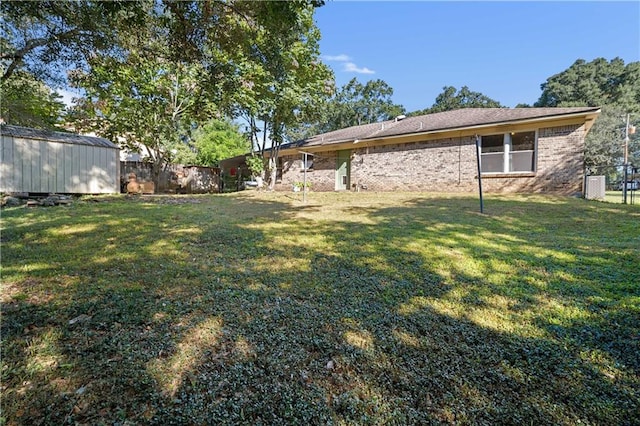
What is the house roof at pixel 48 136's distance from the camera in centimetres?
948

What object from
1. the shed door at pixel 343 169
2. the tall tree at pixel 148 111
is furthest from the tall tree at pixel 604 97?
the tall tree at pixel 148 111

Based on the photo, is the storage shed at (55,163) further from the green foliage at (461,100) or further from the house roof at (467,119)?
the green foliage at (461,100)

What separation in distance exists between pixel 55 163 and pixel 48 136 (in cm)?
90

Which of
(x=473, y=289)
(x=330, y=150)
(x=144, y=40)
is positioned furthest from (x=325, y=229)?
(x=330, y=150)

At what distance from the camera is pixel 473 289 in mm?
2734

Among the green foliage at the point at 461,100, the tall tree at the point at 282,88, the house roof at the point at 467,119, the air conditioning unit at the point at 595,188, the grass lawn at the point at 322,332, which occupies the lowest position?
the grass lawn at the point at 322,332

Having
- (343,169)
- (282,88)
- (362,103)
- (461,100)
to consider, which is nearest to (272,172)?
(343,169)

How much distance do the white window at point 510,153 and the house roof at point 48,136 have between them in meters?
14.5

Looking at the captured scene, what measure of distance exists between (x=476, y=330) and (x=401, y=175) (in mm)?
12130

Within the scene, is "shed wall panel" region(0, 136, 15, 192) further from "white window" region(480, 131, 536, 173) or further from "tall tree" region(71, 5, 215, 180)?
"white window" region(480, 131, 536, 173)

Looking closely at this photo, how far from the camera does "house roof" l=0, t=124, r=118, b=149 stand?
9.48m

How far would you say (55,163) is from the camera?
34.4 ft

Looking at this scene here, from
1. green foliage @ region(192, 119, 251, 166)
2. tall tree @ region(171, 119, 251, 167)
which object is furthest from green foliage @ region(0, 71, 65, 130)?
green foliage @ region(192, 119, 251, 166)

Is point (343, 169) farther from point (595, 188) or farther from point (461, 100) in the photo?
point (461, 100)
